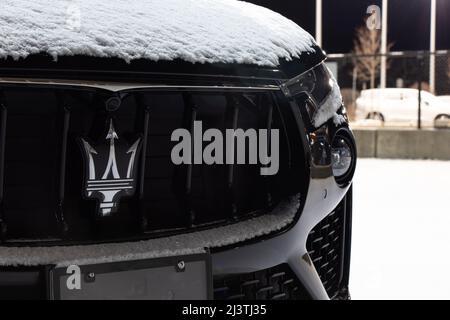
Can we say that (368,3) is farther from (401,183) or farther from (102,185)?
(102,185)

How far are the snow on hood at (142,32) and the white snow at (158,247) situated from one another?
1.33 feet

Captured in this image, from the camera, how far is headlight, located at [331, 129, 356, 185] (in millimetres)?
1765

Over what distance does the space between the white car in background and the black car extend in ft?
26.3

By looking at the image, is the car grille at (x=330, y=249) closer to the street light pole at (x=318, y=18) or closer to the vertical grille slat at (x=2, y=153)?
the vertical grille slat at (x=2, y=153)

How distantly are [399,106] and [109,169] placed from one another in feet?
30.1

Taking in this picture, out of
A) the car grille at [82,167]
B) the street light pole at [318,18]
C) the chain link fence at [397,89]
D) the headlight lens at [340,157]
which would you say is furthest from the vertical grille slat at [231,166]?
the street light pole at [318,18]

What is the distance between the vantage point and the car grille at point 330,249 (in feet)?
5.57

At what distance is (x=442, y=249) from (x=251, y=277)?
2.47m

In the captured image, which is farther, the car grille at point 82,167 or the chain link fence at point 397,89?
the chain link fence at point 397,89

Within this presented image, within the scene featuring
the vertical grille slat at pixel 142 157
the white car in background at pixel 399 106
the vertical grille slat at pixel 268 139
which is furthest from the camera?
the white car in background at pixel 399 106

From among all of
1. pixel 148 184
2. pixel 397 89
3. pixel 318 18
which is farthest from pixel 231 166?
pixel 318 18

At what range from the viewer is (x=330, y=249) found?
182cm

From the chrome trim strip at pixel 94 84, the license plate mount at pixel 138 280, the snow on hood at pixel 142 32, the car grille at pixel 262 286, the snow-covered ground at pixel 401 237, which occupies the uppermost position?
the snow on hood at pixel 142 32

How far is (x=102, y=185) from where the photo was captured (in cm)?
130
